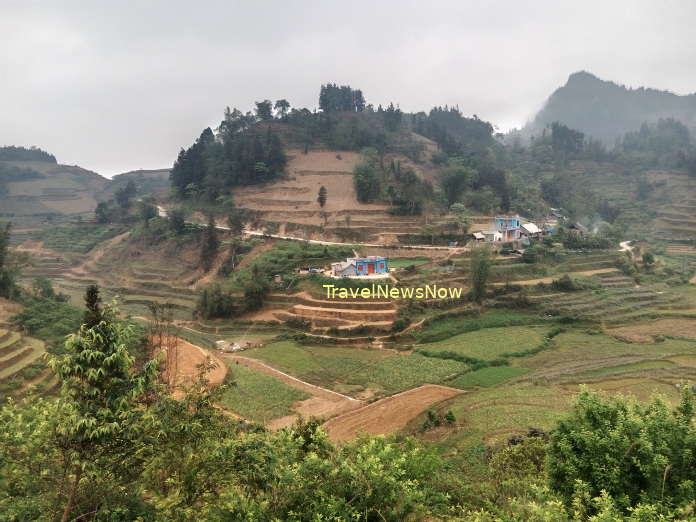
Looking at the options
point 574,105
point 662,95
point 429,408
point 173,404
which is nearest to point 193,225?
point 429,408

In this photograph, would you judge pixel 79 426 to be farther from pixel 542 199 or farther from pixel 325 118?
pixel 325 118

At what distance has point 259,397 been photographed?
819 inches

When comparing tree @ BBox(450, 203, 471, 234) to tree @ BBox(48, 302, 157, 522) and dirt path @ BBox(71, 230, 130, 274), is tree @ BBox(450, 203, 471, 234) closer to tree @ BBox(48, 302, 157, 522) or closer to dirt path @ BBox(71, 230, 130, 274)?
dirt path @ BBox(71, 230, 130, 274)

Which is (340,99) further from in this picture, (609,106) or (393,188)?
(609,106)

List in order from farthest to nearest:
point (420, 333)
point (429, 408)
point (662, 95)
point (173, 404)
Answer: point (662, 95), point (420, 333), point (429, 408), point (173, 404)

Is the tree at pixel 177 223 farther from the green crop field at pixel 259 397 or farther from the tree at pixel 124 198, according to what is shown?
the green crop field at pixel 259 397

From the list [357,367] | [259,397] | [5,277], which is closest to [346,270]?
[357,367]

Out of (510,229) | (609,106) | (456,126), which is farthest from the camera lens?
(609,106)

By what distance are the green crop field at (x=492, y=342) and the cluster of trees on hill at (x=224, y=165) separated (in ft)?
129

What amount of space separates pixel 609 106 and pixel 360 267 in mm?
180100

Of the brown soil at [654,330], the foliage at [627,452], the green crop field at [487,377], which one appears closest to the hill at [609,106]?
the brown soil at [654,330]

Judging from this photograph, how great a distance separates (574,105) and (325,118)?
147 m

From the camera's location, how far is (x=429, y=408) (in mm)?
20516

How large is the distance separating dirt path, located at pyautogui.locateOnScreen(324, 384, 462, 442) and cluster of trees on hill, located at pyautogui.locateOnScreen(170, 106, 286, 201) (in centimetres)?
4349
